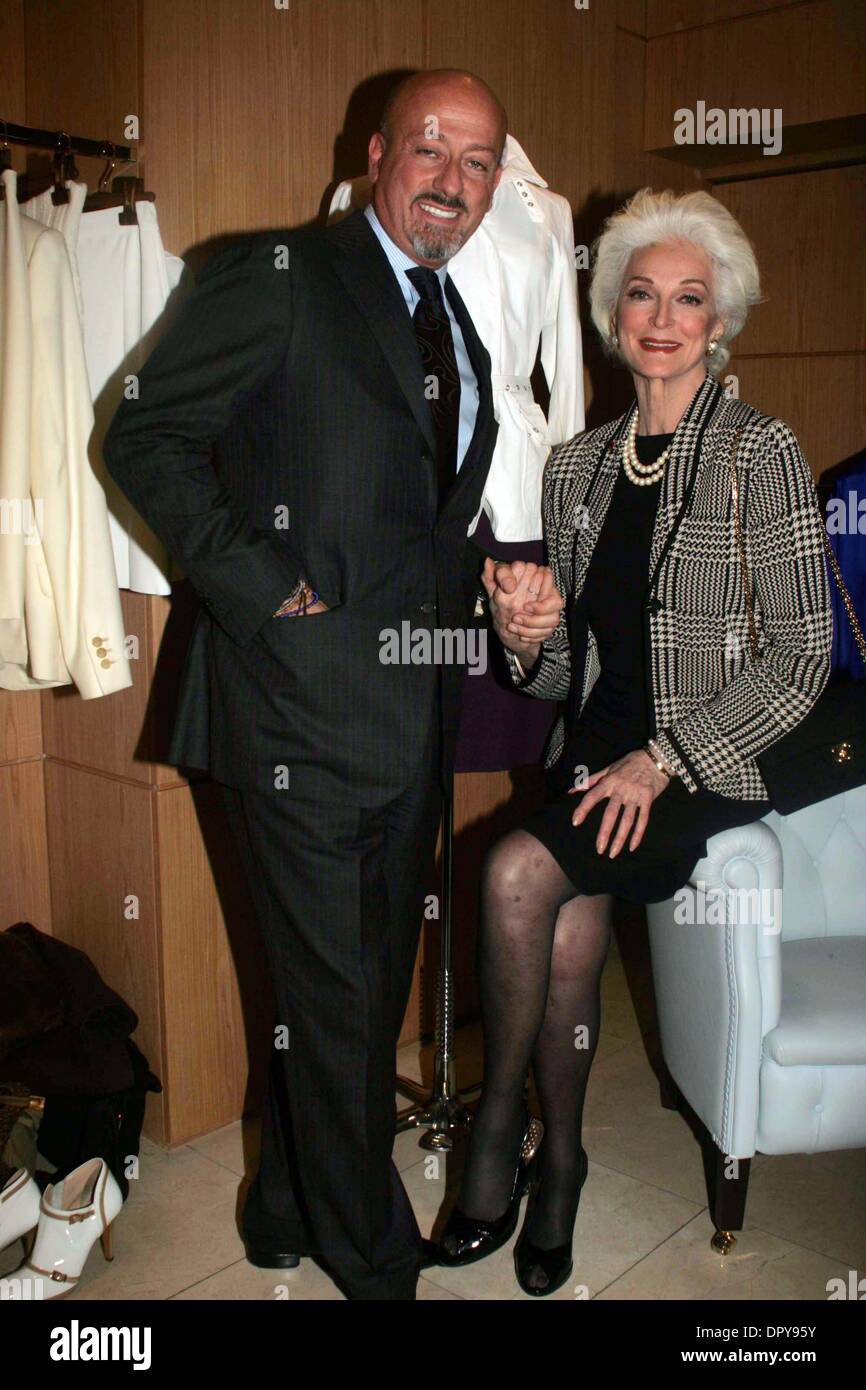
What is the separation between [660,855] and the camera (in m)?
1.92

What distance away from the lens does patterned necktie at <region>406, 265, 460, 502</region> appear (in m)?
1.78

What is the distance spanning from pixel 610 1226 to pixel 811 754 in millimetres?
900

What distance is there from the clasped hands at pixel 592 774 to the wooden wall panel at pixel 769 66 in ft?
6.47

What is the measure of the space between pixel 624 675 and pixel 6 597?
1.04 m

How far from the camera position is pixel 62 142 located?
205 cm

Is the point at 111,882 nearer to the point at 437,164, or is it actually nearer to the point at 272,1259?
the point at 272,1259

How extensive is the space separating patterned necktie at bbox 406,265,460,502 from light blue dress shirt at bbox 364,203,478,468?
1 centimetres

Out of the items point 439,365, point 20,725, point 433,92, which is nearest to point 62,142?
point 433,92

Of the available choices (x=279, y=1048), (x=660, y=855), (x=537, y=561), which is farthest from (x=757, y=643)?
(x=279, y=1048)

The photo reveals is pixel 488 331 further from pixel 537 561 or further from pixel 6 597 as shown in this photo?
pixel 6 597

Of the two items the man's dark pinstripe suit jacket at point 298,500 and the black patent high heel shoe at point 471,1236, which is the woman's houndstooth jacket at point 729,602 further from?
the black patent high heel shoe at point 471,1236

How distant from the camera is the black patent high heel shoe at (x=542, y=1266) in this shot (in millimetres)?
1922

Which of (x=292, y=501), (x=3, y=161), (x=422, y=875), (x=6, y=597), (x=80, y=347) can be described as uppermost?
(x=3, y=161)

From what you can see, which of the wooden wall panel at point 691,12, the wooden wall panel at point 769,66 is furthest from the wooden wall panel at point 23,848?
the wooden wall panel at point 691,12
